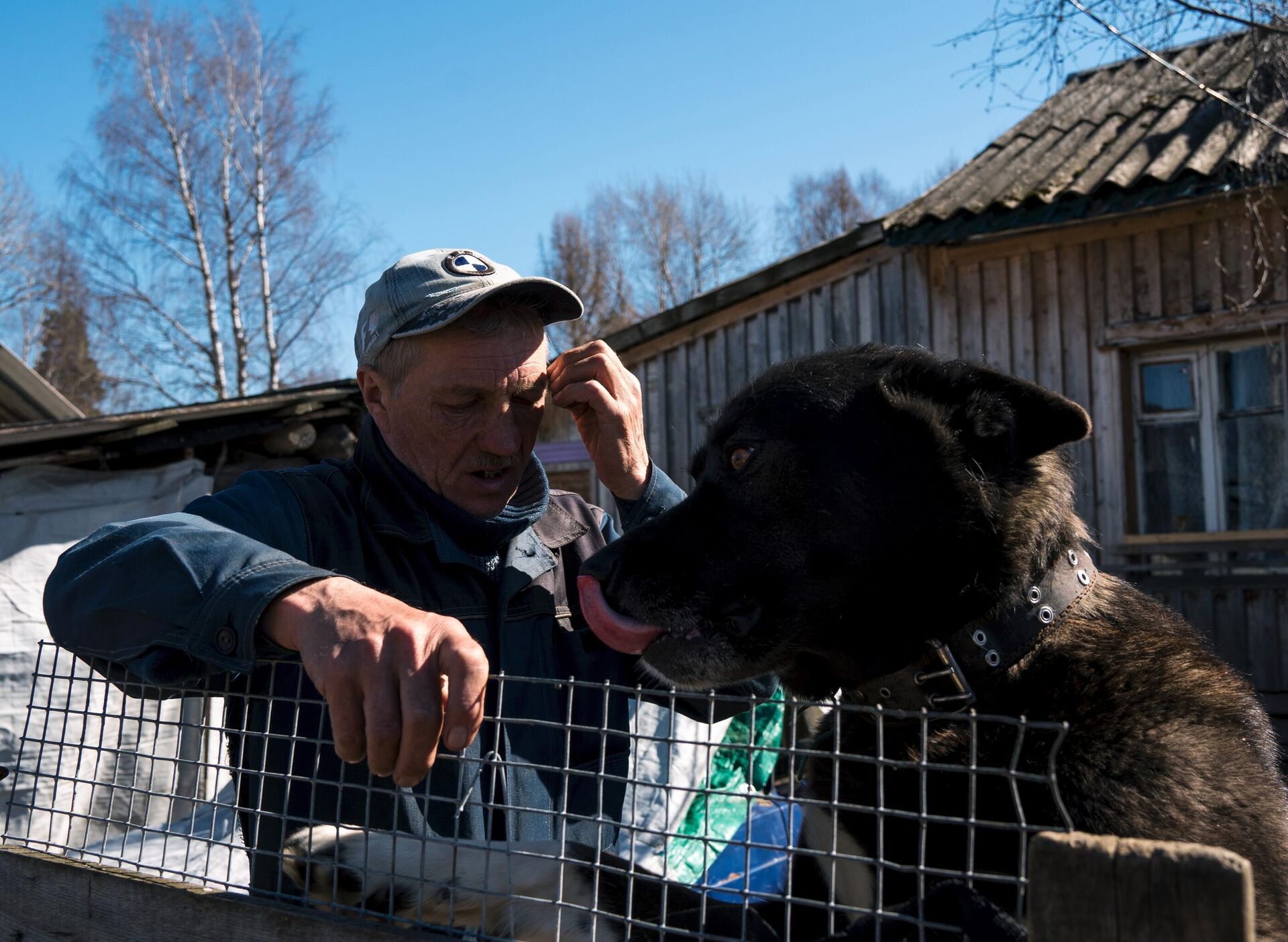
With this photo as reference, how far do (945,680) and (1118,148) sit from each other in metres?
7.43

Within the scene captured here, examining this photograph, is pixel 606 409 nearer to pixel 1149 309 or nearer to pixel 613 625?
pixel 613 625

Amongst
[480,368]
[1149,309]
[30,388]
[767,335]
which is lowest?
[480,368]

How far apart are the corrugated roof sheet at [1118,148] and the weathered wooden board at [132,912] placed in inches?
258

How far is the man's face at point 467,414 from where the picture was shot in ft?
8.25

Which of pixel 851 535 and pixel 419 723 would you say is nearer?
pixel 419 723

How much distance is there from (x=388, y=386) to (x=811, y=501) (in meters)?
1.19

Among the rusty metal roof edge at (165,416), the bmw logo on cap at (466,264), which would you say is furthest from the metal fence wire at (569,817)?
the rusty metal roof edge at (165,416)

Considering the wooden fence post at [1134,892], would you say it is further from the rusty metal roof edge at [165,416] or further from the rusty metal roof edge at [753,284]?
the rusty metal roof edge at [753,284]

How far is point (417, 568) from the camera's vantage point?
2.43 metres

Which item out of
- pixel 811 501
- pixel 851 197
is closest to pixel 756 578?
pixel 811 501

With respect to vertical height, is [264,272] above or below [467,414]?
above

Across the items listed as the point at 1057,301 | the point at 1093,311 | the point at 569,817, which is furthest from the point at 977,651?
the point at 1057,301

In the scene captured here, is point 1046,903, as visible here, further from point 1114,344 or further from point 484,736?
point 1114,344

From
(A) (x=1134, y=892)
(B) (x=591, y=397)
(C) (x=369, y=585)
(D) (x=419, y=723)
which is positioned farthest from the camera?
(B) (x=591, y=397)
